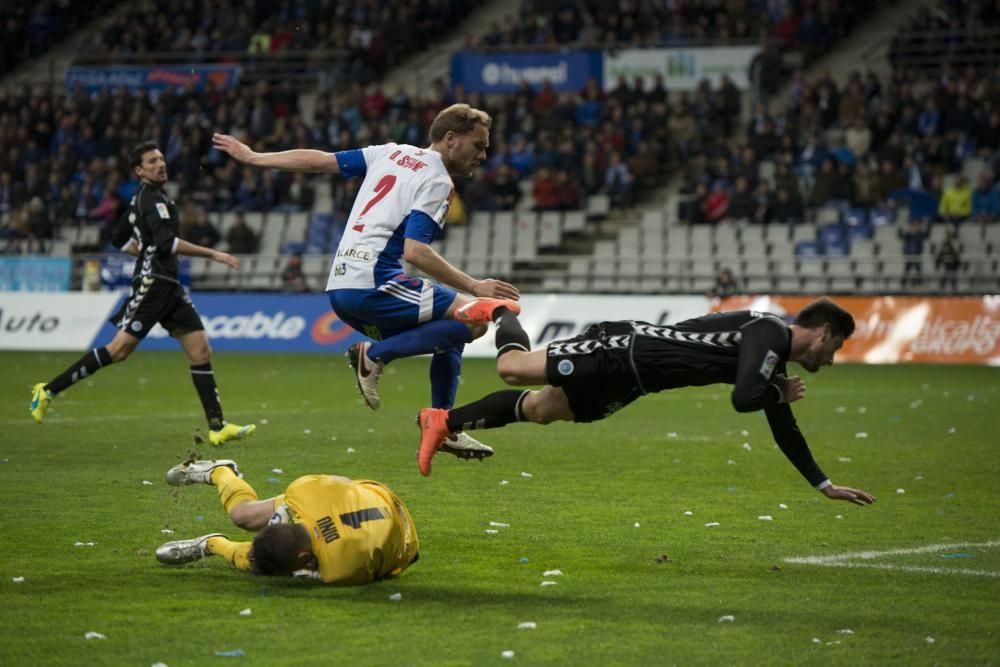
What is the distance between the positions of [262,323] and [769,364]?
71.6 ft

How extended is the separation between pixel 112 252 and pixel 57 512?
77.1ft

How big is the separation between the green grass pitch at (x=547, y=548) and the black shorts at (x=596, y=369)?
0.88 m

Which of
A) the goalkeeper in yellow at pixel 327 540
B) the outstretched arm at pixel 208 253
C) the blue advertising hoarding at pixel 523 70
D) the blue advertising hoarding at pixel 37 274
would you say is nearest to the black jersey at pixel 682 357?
the goalkeeper in yellow at pixel 327 540

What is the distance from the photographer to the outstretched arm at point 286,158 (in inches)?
353

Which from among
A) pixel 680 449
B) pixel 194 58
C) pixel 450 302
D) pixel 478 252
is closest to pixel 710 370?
pixel 450 302

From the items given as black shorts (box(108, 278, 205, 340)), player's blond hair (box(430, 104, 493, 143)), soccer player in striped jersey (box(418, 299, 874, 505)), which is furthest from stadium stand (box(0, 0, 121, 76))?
soccer player in striped jersey (box(418, 299, 874, 505))

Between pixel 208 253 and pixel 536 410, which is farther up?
pixel 208 253

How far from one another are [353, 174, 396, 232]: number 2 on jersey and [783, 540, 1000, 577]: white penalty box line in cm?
314

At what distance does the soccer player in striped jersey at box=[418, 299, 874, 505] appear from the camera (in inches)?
298

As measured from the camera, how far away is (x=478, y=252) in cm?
3130

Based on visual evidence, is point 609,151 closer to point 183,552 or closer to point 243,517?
point 243,517

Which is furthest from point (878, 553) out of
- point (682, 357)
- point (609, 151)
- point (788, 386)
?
point (609, 151)

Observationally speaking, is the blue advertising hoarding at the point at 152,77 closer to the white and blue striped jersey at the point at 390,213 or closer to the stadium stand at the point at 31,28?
the stadium stand at the point at 31,28

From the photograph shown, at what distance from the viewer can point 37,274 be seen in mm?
30750
